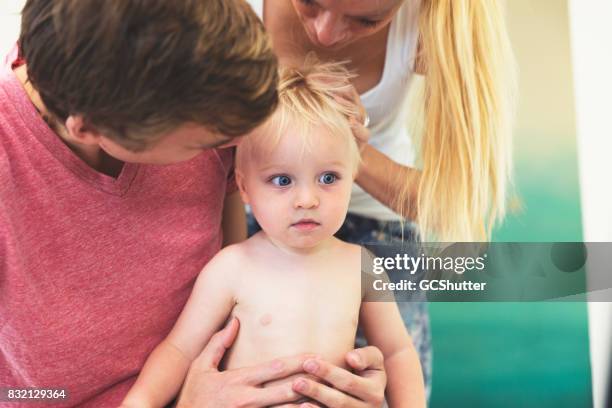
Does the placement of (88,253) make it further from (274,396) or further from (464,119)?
(464,119)

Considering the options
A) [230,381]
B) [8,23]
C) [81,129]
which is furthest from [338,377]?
[8,23]

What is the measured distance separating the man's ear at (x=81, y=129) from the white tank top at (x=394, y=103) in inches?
11.9

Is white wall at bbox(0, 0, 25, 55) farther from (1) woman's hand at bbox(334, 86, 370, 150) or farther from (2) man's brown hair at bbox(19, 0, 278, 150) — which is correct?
(1) woman's hand at bbox(334, 86, 370, 150)

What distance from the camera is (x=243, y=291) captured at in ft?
2.40

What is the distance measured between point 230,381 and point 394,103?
0.36 metres

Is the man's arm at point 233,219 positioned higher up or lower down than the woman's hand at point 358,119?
lower down

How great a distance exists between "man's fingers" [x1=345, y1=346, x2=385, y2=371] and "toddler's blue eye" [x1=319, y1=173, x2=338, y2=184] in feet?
0.62

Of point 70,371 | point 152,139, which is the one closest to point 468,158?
point 152,139

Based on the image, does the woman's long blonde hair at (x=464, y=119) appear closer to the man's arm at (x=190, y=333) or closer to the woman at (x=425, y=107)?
the woman at (x=425, y=107)

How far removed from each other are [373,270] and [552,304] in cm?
21

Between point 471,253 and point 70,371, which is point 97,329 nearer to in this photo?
point 70,371

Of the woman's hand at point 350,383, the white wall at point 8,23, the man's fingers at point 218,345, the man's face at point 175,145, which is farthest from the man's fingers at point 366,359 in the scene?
the white wall at point 8,23

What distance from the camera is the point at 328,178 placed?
71 centimetres

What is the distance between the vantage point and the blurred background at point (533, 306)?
75 cm
